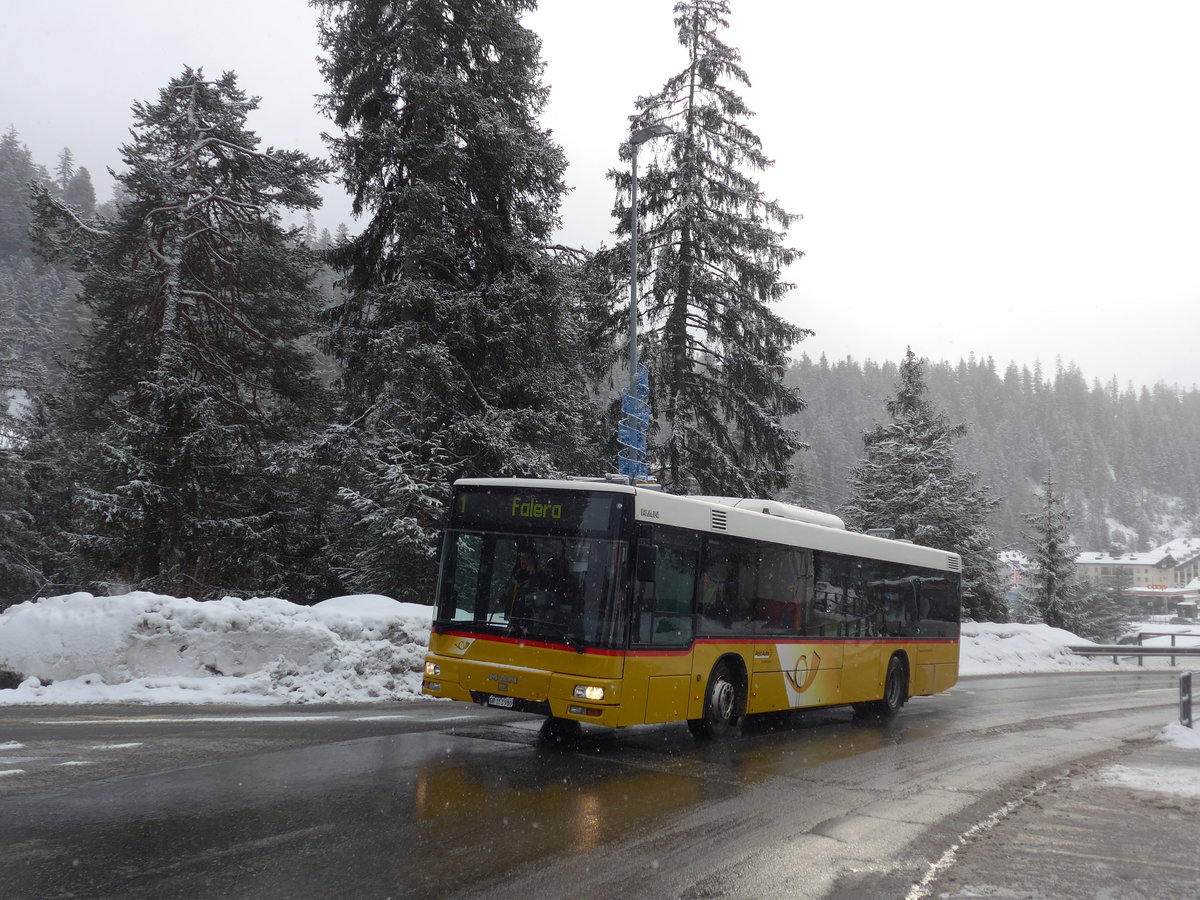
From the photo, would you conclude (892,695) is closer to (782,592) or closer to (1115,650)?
(782,592)

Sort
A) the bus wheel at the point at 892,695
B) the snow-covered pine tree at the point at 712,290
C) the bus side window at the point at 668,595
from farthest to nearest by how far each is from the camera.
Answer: the snow-covered pine tree at the point at 712,290, the bus wheel at the point at 892,695, the bus side window at the point at 668,595

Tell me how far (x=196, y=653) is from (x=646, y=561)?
7.41 metres

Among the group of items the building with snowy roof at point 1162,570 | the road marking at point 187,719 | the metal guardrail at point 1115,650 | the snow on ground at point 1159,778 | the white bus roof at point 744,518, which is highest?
the building with snowy roof at point 1162,570

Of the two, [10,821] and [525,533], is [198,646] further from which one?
[10,821]

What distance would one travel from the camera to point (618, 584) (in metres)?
9.27

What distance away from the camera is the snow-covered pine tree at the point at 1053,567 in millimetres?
48031

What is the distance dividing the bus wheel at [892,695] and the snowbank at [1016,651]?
13.7 m

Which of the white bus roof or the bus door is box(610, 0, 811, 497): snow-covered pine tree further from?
the bus door

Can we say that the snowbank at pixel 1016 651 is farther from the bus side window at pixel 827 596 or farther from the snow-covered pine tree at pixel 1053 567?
the bus side window at pixel 827 596

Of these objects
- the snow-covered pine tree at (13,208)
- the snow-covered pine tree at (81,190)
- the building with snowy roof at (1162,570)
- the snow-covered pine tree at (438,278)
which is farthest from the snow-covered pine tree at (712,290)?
the building with snowy roof at (1162,570)

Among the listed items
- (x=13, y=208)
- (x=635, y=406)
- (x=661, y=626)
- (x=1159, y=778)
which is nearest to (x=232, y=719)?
(x=661, y=626)

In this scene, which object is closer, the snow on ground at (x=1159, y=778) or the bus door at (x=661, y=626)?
the snow on ground at (x=1159, y=778)

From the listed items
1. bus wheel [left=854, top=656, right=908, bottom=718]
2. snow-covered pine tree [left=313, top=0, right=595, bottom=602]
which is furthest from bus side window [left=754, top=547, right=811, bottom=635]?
snow-covered pine tree [left=313, top=0, right=595, bottom=602]

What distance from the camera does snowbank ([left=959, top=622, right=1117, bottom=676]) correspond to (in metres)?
30.2
